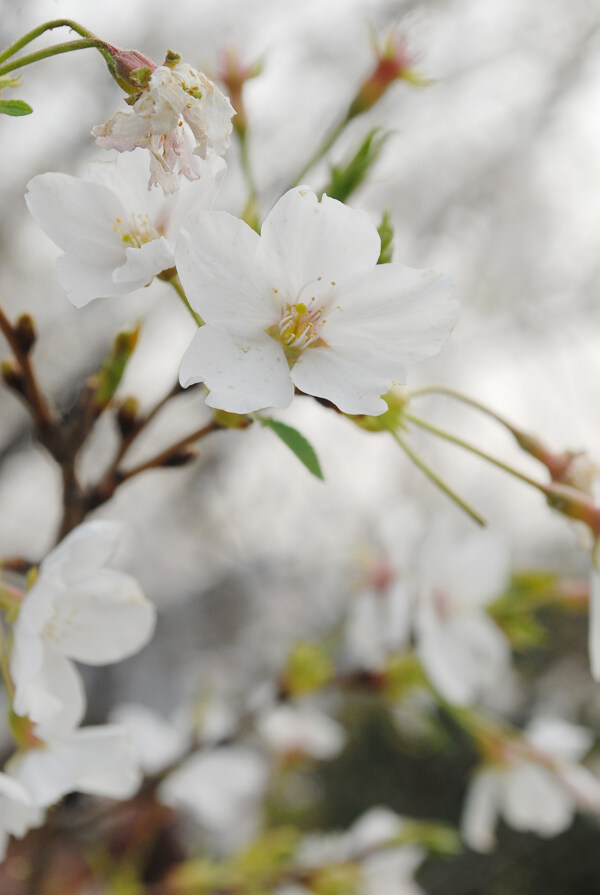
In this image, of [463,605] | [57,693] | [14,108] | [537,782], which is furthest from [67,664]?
[537,782]

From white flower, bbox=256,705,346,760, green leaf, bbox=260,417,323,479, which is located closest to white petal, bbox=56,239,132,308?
green leaf, bbox=260,417,323,479

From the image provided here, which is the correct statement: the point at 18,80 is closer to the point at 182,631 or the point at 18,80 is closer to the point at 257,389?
the point at 257,389

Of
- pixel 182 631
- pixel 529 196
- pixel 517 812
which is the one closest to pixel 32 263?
pixel 529 196

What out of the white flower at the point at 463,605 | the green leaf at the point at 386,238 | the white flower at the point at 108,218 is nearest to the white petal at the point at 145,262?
the white flower at the point at 108,218

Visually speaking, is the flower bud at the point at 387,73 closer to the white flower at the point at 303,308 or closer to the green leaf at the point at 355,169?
the green leaf at the point at 355,169

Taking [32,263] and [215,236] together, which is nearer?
[215,236]

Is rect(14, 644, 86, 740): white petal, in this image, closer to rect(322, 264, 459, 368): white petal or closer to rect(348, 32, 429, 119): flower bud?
rect(322, 264, 459, 368): white petal

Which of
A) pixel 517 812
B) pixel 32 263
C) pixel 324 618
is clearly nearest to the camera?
pixel 517 812
